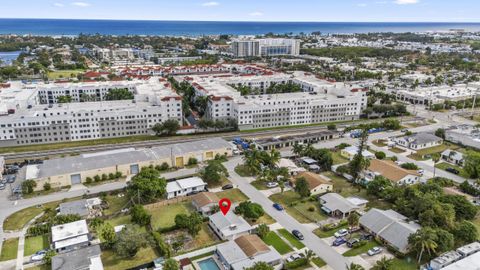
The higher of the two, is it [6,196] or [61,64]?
[61,64]

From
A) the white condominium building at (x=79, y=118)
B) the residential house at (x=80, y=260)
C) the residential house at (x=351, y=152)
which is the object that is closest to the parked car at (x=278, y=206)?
the residential house at (x=80, y=260)

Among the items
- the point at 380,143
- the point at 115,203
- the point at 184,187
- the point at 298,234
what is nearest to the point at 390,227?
the point at 298,234

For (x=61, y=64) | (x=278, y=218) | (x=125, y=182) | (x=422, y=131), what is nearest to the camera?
(x=278, y=218)

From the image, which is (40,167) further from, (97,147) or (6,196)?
(97,147)

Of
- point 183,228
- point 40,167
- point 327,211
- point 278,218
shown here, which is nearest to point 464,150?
point 327,211

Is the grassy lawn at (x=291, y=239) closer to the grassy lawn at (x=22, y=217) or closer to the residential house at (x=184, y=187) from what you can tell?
the residential house at (x=184, y=187)

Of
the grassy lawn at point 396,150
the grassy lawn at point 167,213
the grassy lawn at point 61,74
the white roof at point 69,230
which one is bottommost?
the grassy lawn at point 167,213

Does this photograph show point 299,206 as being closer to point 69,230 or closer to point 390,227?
point 390,227
